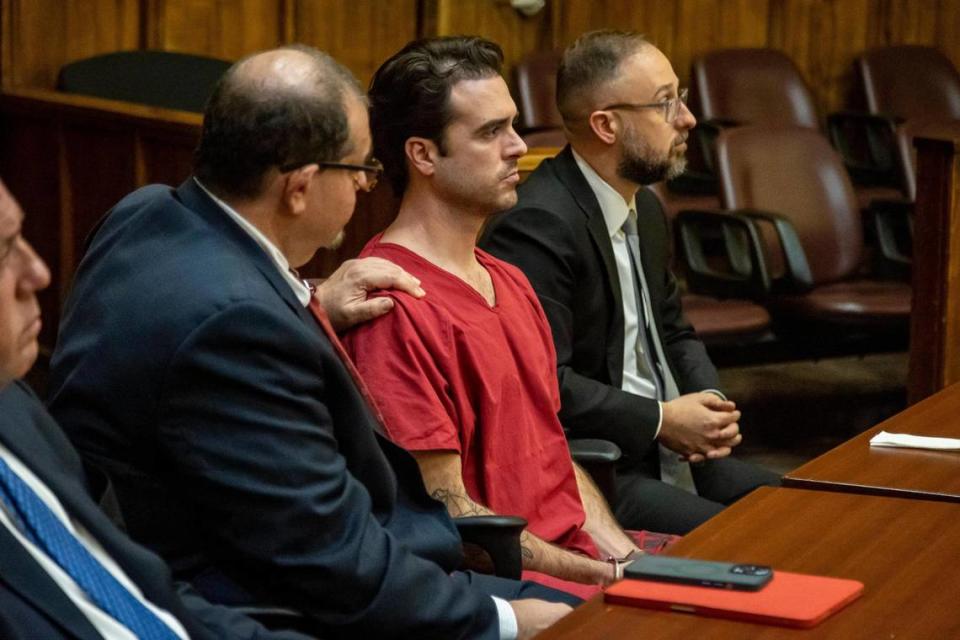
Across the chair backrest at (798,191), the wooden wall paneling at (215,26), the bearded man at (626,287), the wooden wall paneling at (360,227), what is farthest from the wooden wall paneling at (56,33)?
the bearded man at (626,287)

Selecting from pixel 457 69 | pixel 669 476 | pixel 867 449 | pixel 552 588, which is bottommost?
pixel 669 476

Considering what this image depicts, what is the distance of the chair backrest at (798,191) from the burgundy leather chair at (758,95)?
0.81 m

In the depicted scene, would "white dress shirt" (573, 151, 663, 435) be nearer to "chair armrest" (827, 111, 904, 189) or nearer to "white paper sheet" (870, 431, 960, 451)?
"white paper sheet" (870, 431, 960, 451)

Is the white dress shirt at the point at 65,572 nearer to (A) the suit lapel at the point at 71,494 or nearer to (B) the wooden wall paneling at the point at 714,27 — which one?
(A) the suit lapel at the point at 71,494

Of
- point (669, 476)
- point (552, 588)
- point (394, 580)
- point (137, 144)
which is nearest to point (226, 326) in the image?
point (394, 580)

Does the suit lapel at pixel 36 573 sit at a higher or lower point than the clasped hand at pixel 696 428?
higher

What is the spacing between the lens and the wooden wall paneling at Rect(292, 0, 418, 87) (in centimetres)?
608

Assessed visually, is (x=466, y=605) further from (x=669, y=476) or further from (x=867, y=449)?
(x=669, y=476)

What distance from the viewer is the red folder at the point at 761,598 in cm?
176

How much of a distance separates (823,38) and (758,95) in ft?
3.71

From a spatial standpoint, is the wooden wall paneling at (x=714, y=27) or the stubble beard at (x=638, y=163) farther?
the wooden wall paneling at (x=714, y=27)

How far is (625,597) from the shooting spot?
6.01 feet

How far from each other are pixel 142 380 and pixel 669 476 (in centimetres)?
176

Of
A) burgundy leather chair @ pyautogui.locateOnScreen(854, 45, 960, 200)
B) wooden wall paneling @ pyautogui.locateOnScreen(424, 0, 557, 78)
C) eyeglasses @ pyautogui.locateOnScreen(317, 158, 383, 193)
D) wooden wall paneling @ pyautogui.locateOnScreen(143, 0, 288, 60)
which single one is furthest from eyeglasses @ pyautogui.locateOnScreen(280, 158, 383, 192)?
burgundy leather chair @ pyautogui.locateOnScreen(854, 45, 960, 200)
